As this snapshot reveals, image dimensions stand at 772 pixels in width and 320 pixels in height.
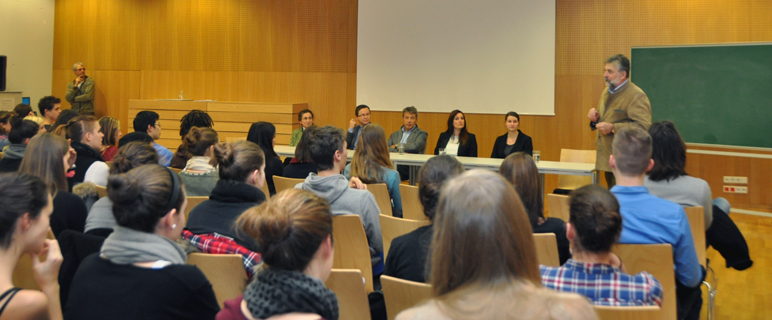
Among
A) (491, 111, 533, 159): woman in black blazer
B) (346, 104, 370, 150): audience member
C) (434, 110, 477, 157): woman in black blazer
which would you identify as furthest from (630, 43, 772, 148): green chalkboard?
(346, 104, 370, 150): audience member

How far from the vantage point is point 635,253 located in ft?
7.55

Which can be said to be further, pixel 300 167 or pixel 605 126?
pixel 605 126

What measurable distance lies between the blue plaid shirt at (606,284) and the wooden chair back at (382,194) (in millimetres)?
2242

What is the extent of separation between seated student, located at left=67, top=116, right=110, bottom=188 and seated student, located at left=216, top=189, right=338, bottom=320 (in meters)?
2.70

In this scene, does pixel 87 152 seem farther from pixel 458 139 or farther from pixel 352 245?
pixel 458 139

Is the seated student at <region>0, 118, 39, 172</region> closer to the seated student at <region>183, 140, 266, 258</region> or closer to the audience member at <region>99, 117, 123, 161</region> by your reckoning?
the audience member at <region>99, 117, 123, 161</region>

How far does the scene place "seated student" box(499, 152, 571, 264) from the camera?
261 centimetres

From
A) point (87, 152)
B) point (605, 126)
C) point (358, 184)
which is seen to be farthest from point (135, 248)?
point (605, 126)

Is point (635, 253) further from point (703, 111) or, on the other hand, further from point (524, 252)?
point (703, 111)

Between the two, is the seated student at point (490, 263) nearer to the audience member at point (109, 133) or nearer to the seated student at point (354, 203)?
the seated student at point (354, 203)

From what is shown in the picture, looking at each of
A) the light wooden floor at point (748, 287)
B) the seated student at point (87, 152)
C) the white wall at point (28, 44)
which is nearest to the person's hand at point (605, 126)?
the light wooden floor at point (748, 287)

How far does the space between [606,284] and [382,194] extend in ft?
7.77

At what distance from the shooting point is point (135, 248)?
1.70 m

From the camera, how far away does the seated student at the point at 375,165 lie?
4.27 meters
